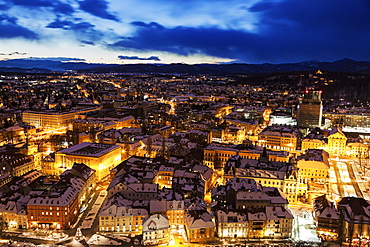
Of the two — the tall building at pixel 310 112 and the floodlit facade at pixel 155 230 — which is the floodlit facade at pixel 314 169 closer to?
the floodlit facade at pixel 155 230

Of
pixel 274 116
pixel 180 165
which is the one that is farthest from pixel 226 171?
pixel 274 116

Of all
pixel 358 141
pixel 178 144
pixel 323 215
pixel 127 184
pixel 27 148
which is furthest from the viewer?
pixel 358 141

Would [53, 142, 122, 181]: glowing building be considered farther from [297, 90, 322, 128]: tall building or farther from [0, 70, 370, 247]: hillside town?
[297, 90, 322, 128]: tall building

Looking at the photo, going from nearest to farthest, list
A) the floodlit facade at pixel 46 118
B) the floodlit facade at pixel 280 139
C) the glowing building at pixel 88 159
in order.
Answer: the glowing building at pixel 88 159, the floodlit facade at pixel 280 139, the floodlit facade at pixel 46 118

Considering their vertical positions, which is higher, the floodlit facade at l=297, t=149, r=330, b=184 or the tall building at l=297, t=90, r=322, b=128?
the tall building at l=297, t=90, r=322, b=128

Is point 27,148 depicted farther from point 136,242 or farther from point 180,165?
point 136,242

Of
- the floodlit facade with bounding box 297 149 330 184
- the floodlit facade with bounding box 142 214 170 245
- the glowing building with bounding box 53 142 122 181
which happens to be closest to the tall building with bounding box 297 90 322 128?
the floodlit facade with bounding box 297 149 330 184

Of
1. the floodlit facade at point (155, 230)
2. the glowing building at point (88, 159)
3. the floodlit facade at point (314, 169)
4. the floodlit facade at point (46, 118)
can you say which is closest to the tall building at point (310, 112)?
the floodlit facade at point (314, 169)

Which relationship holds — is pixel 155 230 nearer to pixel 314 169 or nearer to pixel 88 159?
pixel 88 159
